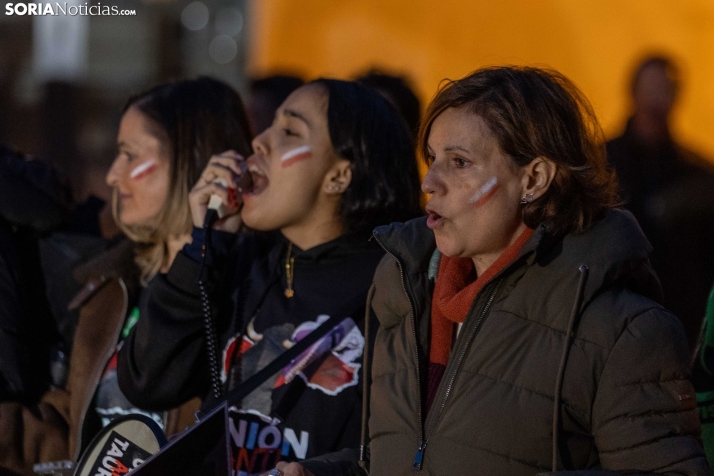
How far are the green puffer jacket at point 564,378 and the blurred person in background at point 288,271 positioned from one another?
709 millimetres

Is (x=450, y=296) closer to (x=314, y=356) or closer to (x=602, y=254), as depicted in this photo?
(x=602, y=254)

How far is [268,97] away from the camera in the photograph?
4.92 m

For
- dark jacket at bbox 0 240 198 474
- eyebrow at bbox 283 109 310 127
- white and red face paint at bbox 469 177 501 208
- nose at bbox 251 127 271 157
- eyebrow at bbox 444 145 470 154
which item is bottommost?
dark jacket at bbox 0 240 198 474

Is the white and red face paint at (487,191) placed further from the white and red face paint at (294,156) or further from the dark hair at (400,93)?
the dark hair at (400,93)

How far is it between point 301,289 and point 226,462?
0.83 metres

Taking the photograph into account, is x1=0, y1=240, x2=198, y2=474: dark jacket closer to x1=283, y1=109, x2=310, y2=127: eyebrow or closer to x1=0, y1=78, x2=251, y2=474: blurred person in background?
x1=0, y1=78, x2=251, y2=474: blurred person in background

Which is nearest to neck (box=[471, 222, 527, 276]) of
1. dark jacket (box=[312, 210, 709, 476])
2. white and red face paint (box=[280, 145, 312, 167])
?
dark jacket (box=[312, 210, 709, 476])

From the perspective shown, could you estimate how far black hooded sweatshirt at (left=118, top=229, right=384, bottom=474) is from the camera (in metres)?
2.88

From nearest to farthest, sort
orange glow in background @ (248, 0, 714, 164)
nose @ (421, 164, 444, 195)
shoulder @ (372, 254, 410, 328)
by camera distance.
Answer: nose @ (421, 164, 444, 195)
shoulder @ (372, 254, 410, 328)
orange glow in background @ (248, 0, 714, 164)

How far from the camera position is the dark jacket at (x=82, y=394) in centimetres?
338

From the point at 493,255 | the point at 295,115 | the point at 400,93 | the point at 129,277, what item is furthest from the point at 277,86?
the point at 493,255

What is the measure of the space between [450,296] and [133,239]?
176cm

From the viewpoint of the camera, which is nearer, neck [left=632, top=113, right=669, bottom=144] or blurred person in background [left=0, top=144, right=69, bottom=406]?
blurred person in background [left=0, top=144, right=69, bottom=406]

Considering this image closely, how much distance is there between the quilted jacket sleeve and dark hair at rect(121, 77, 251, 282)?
2.03 metres
